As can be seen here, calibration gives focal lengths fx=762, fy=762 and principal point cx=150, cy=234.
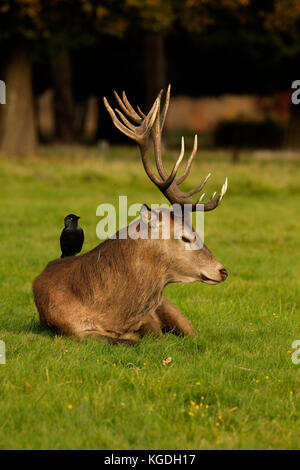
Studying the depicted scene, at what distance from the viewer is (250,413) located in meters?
5.07

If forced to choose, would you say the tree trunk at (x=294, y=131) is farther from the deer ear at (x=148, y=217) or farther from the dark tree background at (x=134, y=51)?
the deer ear at (x=148, y=217)

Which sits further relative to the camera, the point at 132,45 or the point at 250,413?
the point at 132,45

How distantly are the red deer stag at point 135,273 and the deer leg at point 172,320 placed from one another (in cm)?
39

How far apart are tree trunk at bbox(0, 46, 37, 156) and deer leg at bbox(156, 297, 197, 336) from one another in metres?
19.1

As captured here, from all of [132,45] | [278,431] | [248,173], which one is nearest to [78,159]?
[248,173]

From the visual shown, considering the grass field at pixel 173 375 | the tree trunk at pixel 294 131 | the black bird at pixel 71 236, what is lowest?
the grass field at pixel 173 375

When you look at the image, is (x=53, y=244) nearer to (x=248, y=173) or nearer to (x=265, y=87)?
(x=248, y=173)

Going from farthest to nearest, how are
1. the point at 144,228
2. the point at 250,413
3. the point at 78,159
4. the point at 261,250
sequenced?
the point at 78,159 < the point at 261,250 < the point at 144,228 < the point at 250,413

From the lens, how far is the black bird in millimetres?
→ 6974

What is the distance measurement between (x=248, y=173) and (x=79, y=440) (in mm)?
16740

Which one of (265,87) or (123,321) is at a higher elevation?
(265,87)

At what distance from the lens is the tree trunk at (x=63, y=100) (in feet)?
119

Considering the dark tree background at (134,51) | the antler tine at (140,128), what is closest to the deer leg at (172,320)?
the antler tine at (140,128)

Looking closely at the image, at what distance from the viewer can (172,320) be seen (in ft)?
22.3
